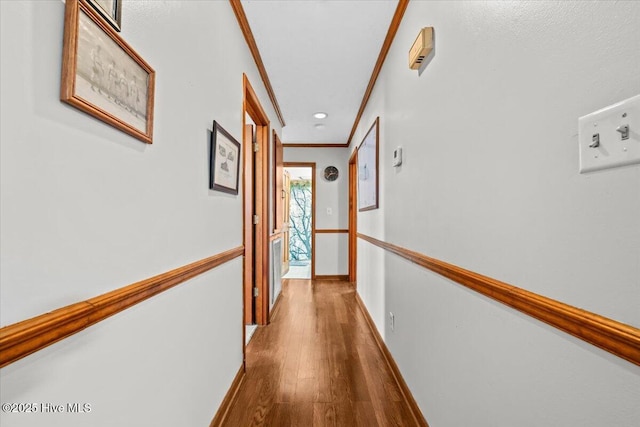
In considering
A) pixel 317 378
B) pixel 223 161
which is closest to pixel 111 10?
pixel 223 161

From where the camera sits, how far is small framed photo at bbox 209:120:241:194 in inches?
59.3

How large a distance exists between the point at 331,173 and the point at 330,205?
562 millimetres

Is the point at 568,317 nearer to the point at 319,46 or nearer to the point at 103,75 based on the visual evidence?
the point at 103,75

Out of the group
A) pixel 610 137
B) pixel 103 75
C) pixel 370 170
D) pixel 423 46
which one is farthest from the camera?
pixel 370 170

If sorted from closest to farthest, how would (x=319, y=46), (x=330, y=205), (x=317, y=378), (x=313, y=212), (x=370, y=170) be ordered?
(x=317, y=378)
(x=319, y=46)
(x=370, y=170)
(x=313, y=212)
(x=330, y=205)

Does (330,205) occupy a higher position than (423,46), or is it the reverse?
(423,46)

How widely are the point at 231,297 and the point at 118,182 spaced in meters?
1.22

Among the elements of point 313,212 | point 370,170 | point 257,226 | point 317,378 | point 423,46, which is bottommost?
point 317,378

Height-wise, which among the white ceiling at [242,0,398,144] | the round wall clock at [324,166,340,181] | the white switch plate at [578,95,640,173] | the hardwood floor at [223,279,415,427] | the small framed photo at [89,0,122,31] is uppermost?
the white ceiling at [242,0,398,144]

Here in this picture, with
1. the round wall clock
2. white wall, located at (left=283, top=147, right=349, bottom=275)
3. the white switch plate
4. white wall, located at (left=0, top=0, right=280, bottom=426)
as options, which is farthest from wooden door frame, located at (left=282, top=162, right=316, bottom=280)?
the white switch plate

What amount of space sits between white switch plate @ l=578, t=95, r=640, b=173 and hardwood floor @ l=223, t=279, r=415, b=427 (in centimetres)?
159

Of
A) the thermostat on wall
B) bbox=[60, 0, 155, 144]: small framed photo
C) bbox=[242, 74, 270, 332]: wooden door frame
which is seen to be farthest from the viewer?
bbox=[242, 74, 270, 332]: wooden door frame

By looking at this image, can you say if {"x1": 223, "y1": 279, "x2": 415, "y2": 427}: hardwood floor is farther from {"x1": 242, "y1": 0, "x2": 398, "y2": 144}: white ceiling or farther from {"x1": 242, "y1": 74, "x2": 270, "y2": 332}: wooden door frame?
{"x1": 242, "y1": 0, "x2": 398, "y2": 144}: white ceiling

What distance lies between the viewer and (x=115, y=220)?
0.78m
